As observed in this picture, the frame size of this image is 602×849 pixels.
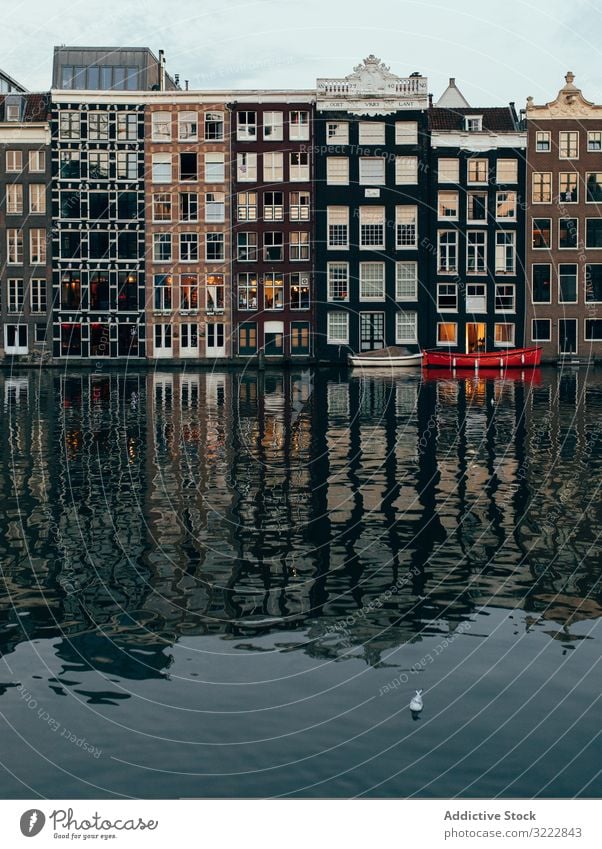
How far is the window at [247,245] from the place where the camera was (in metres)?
106

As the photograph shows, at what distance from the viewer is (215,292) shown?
4227 inches

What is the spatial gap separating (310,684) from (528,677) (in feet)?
9.74

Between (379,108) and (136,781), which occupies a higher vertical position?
(379,108)

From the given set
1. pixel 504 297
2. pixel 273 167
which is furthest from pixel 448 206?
pixel 273 167

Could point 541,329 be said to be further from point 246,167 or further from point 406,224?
point 246,167

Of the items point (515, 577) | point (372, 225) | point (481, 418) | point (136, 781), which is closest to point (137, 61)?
point (372, 225)

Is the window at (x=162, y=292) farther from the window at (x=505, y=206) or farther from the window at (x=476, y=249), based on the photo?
the window at (x=505, y=206)

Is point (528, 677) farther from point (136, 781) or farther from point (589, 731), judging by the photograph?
point (136, 781)

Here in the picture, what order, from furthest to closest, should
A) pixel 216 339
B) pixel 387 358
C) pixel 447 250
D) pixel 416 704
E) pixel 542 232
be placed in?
pixel 216 339 → pixel 542 232 → pixel 447 250 → pixel 387 358 → pixel 416 704

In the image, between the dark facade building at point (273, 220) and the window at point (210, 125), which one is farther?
the window at point (210, 125)

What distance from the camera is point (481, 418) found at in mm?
49625

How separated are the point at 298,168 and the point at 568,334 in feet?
97.6

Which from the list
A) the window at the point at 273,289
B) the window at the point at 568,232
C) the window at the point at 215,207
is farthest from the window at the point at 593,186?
the window at the point at 215,207

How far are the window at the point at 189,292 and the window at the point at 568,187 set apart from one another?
1389 inches
